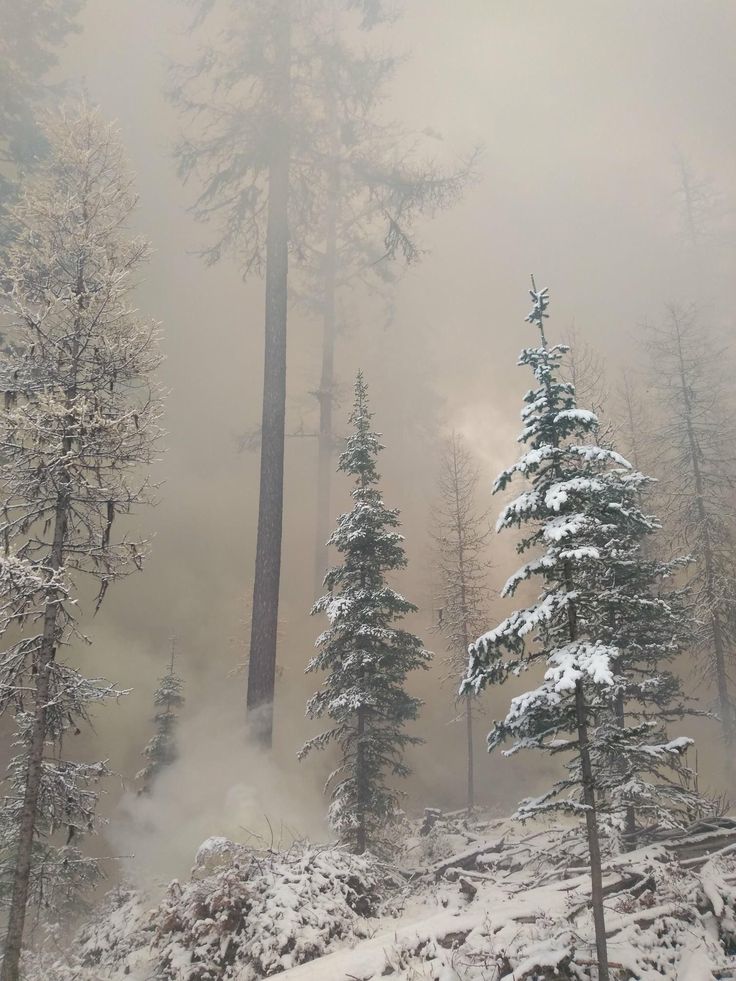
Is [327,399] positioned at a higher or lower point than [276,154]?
lower

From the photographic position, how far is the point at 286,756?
19.1 m

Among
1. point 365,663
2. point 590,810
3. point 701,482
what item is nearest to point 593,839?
point 590,810

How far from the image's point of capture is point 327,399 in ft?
81.4

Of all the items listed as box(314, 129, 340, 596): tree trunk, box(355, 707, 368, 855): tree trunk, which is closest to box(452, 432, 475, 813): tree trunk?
box(314, 129, 340, 596): tree trunk

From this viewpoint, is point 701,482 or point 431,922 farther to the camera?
point 701,482

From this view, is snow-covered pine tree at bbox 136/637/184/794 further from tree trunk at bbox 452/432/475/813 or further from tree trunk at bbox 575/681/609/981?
tree trunk at bbox 575/681/609/981

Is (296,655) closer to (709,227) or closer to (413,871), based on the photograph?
(413,871)

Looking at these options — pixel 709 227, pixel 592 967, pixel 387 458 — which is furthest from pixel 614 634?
pixel 709 227

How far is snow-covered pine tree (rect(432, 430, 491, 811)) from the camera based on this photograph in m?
23.0

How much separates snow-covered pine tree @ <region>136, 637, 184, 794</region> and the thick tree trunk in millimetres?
13413

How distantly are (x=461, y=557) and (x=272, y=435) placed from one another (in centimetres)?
1248

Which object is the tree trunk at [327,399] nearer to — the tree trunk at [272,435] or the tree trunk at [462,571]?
the tree trunk at [272,435]

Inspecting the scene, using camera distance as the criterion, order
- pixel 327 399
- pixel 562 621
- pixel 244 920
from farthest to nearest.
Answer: pixel 327 399
pixel 244 920
pixel 562 621

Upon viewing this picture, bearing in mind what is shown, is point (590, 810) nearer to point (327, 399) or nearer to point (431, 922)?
point (431, 922)
